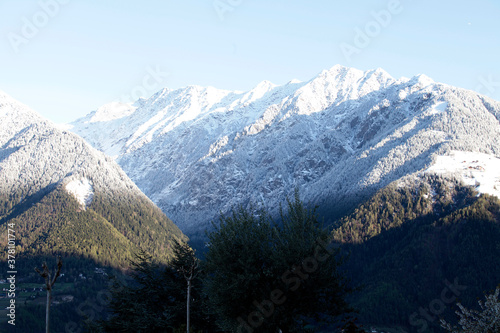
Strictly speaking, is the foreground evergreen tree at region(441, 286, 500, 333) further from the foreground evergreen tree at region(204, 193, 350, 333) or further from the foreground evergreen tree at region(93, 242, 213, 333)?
the foreground evergreen tree at region(93, 242, 213, 333)

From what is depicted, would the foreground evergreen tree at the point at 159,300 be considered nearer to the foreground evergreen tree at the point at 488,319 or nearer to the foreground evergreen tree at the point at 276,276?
the foreground evergreen tree at the point at 276,276

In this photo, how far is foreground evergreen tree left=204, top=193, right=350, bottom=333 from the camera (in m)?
35.7

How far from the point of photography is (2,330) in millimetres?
146125

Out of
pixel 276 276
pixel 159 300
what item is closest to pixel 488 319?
pixel 276 276

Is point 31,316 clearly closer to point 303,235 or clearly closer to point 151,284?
point 151,284

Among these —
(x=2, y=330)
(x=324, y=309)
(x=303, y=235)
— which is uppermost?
(x=2, y=330)

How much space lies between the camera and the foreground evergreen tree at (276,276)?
35719 millimetres

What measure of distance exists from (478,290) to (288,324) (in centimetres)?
19475

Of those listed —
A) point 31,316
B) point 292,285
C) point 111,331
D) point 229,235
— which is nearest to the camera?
point 292,285

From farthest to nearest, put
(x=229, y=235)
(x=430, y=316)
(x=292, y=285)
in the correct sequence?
(x=430, y=316) → (x=229, y=235) → (x=292, y=285)

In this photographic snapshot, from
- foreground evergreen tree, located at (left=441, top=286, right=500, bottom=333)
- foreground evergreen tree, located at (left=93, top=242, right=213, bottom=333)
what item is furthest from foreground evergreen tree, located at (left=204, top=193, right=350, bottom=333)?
foreground evergreen tree, located at (left=441, top=286, right=500, bottom=333)

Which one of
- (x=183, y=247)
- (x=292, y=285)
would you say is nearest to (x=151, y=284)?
(x=183, y=247)

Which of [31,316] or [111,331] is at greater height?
[31,316]

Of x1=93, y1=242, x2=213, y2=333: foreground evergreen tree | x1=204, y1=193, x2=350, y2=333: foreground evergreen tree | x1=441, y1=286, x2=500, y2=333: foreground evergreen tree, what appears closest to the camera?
x1=441, y1=286, x2=500, y2=333: foreground evergreen tree
